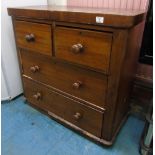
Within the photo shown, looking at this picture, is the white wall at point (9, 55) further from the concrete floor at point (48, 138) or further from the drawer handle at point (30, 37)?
the drawer handle at point (30, 37)

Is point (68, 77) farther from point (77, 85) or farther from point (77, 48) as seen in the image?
point (77, 48)

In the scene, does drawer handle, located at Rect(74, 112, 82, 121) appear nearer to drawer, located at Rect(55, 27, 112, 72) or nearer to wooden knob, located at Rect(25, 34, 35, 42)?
drawer, located at Rect(55, 27, 112, 72)

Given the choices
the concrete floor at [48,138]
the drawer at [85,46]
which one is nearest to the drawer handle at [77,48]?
the drawer at [85,46]

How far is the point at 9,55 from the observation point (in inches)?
55.0

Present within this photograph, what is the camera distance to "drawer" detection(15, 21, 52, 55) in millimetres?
991

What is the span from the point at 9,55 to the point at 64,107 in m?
0.64

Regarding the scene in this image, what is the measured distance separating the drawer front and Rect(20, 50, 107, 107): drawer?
0.07 m

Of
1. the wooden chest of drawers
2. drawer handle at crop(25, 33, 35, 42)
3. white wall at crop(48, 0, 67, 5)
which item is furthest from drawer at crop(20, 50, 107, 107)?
white wall at crop(48, 0, 67, 5)

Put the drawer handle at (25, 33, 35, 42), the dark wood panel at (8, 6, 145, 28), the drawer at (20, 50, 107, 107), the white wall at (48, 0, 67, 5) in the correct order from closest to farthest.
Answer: the dark wood panel at (8, 6, 145, 28) < the drawer at (20, 50, 107, 107) < the drawer handle at (25, 33, 35, 42) < the white wall at (48, 0, 67, 5)

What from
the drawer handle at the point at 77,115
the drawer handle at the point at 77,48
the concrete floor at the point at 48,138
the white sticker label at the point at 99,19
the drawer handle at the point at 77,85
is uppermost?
the white sticker label at the point at 99,19

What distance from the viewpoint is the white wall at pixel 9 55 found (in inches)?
50.1

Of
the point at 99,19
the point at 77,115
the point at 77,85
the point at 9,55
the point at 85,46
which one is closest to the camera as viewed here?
the point at 99,19

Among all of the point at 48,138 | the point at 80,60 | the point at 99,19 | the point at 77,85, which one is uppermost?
the point at 99,19

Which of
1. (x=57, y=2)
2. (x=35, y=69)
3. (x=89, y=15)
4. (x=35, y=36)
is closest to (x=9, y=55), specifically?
(x=35, y=69)
